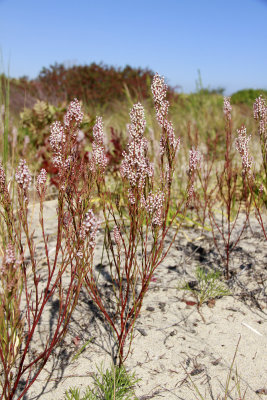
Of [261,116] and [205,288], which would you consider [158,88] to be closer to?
[261,116]

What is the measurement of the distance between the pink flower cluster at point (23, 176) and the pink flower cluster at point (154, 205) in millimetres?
479

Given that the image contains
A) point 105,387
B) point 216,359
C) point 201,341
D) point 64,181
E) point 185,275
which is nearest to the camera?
point 64,181

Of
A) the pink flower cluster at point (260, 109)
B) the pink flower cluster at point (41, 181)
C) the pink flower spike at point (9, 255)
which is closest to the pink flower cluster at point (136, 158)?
the pink flower cluster at point (41, 181)

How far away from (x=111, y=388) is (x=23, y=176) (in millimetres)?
1070

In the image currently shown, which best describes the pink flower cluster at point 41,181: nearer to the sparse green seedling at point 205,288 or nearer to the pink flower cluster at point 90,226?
the pink flower cluster at point 90,226

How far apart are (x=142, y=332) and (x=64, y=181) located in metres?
1.10

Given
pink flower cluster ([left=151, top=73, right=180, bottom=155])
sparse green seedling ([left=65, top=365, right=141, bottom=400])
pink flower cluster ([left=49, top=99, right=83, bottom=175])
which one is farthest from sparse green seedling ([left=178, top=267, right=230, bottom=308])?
pink flower cluster ([left=49, top=99, right=83, bottom=175])

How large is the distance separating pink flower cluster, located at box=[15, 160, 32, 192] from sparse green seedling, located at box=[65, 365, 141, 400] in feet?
3.02

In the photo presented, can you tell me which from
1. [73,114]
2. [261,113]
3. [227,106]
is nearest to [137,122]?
[73,114]

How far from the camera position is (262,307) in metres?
2.23

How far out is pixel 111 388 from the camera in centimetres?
163

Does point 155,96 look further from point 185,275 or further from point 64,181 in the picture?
point 185,275

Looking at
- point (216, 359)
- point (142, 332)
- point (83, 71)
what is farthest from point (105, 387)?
point (83, 71)

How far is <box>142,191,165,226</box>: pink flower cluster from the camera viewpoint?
57.1 inches
